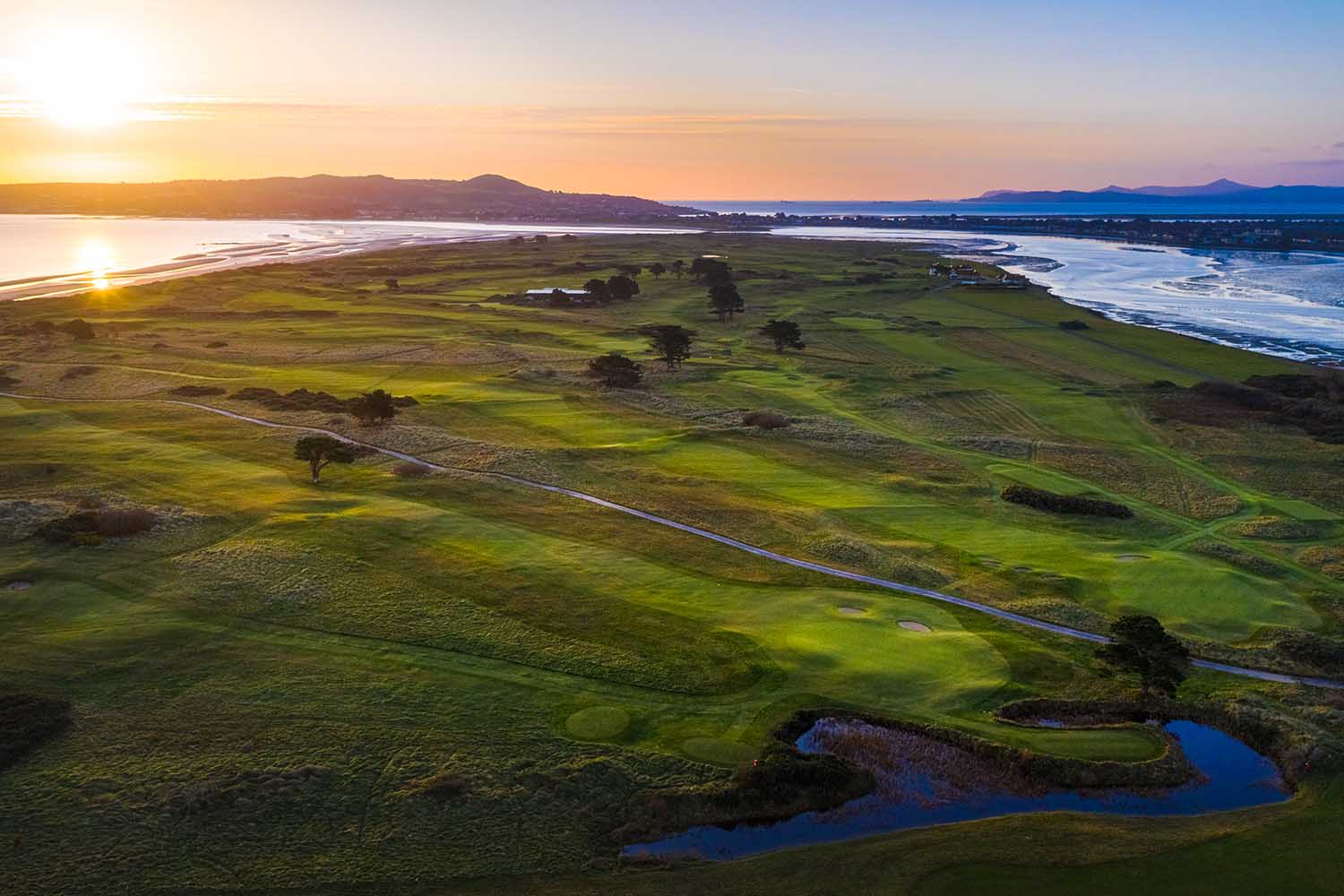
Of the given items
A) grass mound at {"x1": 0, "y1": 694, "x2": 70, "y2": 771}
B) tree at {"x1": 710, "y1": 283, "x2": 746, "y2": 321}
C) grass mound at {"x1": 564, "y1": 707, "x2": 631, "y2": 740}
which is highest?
tree at {"x1": 710, "y1": 283, "x2": 746, "y2": 321}

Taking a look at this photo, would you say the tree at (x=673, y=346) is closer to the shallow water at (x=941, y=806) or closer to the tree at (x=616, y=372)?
the tree at (x=616, y=372)

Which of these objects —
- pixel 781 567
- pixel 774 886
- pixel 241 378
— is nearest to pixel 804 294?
pixel 241 378

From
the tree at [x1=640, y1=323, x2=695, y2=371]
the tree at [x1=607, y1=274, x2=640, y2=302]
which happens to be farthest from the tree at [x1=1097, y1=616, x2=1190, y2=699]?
the tree at [x1=607, y1=274, x2=640, y2=302]

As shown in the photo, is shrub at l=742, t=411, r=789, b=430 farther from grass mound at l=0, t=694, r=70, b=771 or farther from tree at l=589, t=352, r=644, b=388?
grass mound at l=0, t=694, r=70, b=771

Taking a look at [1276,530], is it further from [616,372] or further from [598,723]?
[616,372]

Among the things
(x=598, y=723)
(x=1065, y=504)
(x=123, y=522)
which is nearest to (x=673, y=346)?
(x=1065, y=504)

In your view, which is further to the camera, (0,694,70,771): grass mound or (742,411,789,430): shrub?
(742,411,789,430): shrub

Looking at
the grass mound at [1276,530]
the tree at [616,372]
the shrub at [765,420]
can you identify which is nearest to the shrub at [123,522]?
the shrub at [765,420]
